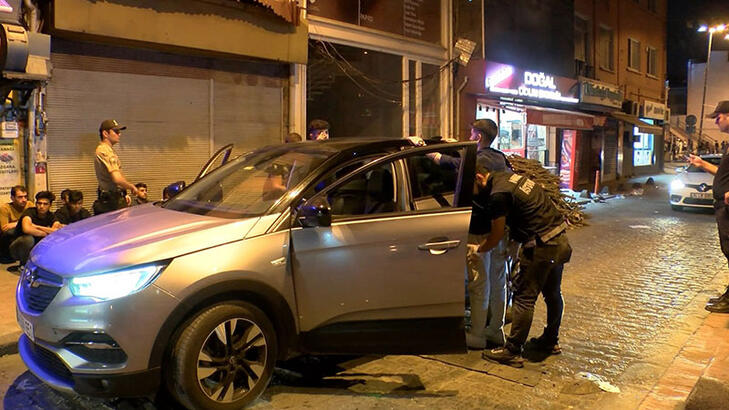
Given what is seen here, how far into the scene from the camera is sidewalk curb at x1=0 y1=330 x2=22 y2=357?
493 centimetres

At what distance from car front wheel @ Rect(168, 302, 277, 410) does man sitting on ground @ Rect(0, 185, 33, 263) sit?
4739 millimetres

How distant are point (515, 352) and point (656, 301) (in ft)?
9.23

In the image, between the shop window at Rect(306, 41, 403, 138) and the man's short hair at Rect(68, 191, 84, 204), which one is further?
the shop window at Rect(306, 41, 403, 138)

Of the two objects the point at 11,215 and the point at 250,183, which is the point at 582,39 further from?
the point at 250,183

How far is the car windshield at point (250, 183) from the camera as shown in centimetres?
407

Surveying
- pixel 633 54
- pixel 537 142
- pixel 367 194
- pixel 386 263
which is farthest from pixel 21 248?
pixel 633 54

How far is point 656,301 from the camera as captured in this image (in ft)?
22.0

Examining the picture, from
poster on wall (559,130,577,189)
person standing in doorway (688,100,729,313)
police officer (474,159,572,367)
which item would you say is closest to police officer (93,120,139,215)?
police officer (474,159,572,367)

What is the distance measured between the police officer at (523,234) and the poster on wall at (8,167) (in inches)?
238

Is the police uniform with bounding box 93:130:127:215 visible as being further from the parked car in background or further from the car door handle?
the parked car in background

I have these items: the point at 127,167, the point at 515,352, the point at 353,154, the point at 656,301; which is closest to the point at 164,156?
the point at 127,167

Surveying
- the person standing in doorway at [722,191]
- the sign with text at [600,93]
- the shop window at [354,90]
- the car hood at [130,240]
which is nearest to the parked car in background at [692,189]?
the sign with text at [600,93]

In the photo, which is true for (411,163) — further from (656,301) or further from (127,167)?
(127,167)

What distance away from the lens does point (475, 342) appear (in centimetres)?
500
